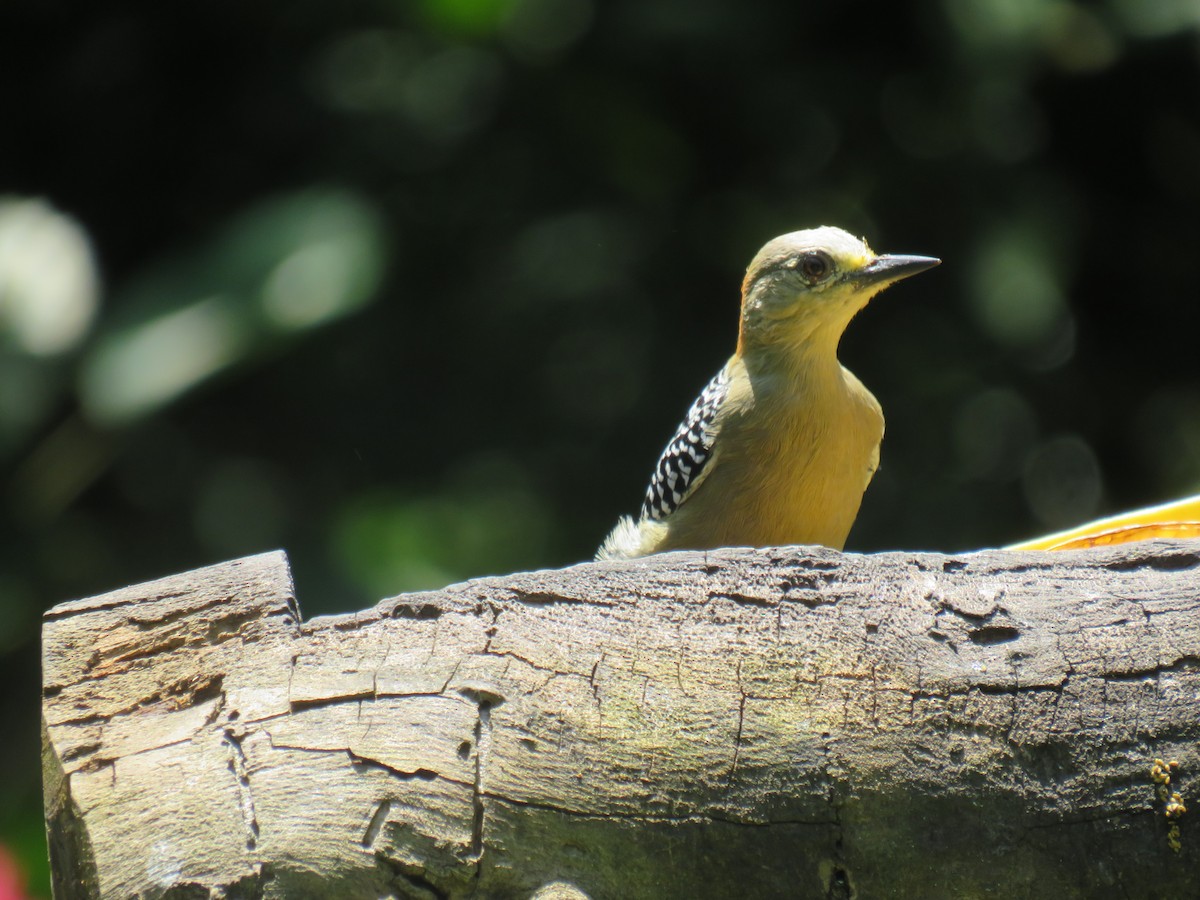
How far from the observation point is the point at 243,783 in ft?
7.84

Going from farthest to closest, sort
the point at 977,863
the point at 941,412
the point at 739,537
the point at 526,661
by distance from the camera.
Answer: the point at 941,412 → the point at 739,537 → the point at 526,661 → the point at 977,863

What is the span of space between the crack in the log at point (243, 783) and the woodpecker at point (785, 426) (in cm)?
203

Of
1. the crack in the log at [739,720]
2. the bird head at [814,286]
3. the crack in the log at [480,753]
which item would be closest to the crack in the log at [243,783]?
the crack in the log at [480,753]

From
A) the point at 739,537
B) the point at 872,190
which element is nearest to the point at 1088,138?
the point at 872,190

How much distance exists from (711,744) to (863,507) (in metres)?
4.68

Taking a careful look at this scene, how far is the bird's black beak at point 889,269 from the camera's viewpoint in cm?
438

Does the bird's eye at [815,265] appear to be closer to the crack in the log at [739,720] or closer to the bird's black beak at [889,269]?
the bird's black beak at [889,269]

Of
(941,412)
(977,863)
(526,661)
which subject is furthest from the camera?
(941,412)

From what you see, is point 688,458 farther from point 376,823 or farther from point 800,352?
point 376,823

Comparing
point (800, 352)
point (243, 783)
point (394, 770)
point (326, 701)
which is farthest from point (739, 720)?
point (800, 352)

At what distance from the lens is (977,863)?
7.84 feet

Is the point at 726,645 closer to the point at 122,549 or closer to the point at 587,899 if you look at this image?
the point at 587,899

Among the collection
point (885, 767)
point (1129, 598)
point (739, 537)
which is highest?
point (739, 537)

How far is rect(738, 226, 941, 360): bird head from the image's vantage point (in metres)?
4.54
